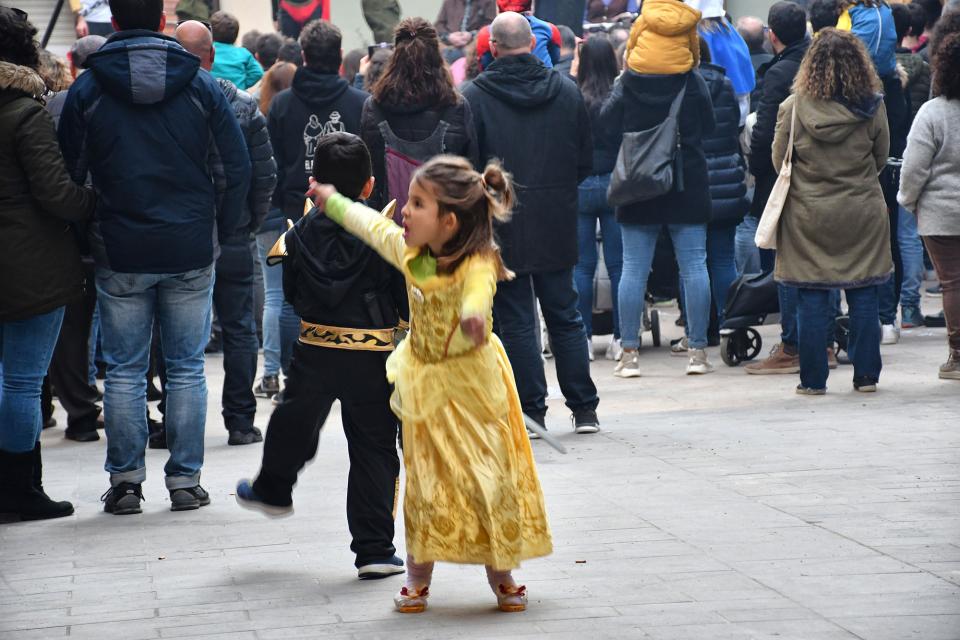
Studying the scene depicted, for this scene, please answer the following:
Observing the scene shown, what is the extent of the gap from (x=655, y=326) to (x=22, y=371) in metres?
6.12

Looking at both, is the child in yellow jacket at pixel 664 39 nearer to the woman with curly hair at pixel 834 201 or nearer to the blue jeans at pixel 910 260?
the woman with curly hair at pixel 834 201

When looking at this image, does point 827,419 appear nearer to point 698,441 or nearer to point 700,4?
point 698,441

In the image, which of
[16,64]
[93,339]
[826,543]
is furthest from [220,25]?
[826,543]

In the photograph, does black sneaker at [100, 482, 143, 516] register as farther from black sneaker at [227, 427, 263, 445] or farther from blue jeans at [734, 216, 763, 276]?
blue jeans at [734, 216, 763, 276]

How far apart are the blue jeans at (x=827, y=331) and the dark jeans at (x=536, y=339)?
5.13 feet

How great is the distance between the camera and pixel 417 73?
7.83m

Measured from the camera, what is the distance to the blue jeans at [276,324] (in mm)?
9594

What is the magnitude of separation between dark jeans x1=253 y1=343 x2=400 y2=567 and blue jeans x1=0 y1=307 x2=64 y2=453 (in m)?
1.39

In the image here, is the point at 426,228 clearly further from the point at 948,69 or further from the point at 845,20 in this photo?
the point at 845,20

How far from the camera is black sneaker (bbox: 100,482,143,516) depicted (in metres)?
6.55

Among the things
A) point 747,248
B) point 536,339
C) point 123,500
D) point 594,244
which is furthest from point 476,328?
point 747,248

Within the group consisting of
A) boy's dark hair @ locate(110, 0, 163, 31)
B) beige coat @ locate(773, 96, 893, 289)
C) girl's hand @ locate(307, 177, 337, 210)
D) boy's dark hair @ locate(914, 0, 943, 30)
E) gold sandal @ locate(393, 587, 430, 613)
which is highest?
boy's dark hair @ locate(914, 0, 943, 30)

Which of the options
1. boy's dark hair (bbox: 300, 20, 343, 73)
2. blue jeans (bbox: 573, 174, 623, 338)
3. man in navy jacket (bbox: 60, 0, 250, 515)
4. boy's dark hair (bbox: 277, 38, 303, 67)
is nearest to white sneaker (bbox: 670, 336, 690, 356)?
blue jeans (bbox: 573, 174, 623, 338)

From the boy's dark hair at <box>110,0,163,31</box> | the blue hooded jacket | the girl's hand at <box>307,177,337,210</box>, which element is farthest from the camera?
the boy's dark hair at <box>110,0,163,31</box>
